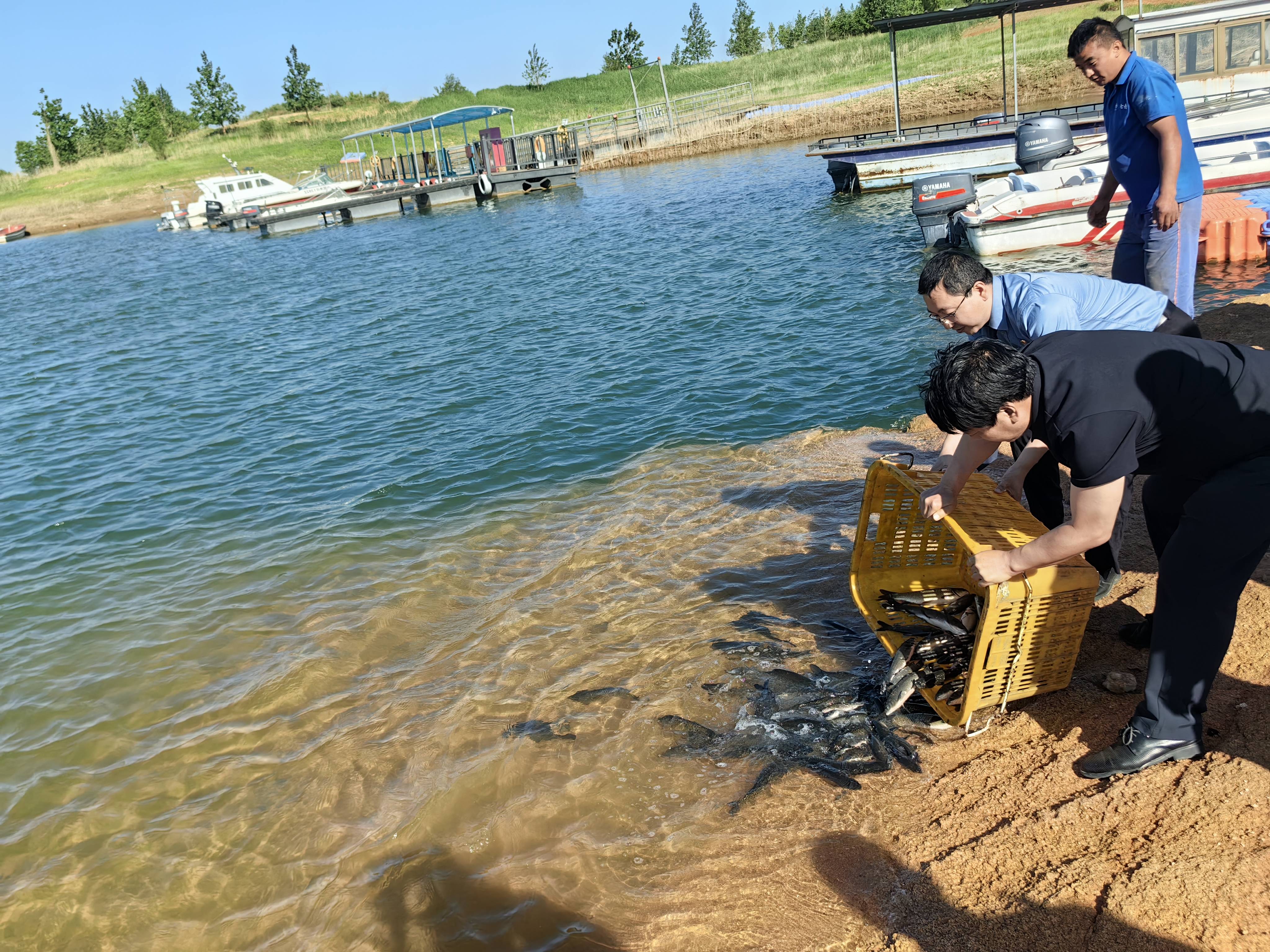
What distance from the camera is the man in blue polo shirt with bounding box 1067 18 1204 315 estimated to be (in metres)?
5.26

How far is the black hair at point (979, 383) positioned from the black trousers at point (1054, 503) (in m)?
1.53

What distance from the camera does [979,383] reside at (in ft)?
10.1

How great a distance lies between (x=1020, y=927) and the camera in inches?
125

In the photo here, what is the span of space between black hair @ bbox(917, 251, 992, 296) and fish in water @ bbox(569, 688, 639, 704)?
9.39 ft

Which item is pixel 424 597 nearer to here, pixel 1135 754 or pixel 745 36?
pixel 1135 754

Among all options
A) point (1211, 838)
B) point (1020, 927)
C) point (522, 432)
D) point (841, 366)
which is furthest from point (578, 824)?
point (841, 366)

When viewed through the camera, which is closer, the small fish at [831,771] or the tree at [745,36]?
the small fish at [831,771]

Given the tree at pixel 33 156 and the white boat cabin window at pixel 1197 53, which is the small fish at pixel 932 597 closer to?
the white boat cabin window at pixel 1197 53

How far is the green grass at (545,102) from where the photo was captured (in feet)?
168

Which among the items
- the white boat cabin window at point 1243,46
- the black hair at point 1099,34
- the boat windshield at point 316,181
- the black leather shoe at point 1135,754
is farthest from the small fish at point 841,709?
the boat windshield at point 316,181

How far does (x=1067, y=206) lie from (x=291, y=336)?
1523 cm

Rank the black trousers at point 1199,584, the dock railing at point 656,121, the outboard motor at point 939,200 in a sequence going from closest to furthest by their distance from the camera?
the black trousers at point 1199,584 → the outboard motor at point 939,200 → the dock railing at point 656,121

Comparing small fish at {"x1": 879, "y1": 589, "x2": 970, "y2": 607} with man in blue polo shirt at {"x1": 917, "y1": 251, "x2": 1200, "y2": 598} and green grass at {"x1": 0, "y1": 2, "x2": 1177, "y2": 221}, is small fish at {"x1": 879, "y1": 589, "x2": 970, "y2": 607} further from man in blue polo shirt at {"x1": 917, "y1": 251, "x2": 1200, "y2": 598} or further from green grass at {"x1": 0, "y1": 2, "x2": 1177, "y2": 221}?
green grass at {"x1": 0, "y1": 2, "x2": 1177, "y2": 221}

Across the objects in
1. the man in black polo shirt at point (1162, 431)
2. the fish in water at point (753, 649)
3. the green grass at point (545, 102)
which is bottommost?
the fish in water at point (753, 649)
